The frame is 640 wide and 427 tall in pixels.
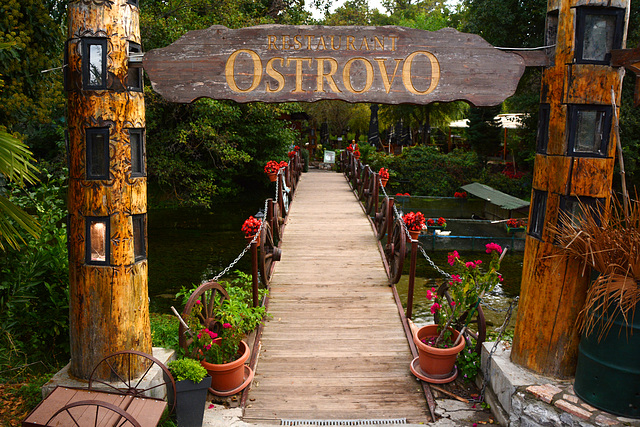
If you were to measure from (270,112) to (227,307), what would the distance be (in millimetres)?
11810

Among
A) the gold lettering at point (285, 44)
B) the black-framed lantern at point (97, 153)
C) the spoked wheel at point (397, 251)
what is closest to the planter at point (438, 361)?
the spoked wheel at point (397, 251)

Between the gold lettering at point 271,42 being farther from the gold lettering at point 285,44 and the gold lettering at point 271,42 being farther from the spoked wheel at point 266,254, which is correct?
A: the spoked wheel at point 266,254

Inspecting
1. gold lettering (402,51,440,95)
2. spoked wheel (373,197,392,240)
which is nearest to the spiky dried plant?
gold lettering (402,51,440,95)

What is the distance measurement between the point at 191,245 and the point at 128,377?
426 inches

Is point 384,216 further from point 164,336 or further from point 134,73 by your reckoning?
point 134,73

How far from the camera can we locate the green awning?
→ 1506 cm

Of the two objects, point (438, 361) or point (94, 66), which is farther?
point (438, 361)

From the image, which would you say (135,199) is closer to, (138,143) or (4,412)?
(138,143)

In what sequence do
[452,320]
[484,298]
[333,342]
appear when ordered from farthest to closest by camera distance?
[484,298] → [333,342] → [452,320]

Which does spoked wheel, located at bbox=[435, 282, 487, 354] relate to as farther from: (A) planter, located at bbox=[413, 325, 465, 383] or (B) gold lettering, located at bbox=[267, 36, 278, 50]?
(B) gold lettering, located at bbox=[267, 36, 278, 50]

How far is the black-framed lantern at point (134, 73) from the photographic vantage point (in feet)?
13.0

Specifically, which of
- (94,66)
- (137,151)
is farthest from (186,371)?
→ (94,66)

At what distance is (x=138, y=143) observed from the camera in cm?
412

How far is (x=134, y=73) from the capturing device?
403cm
